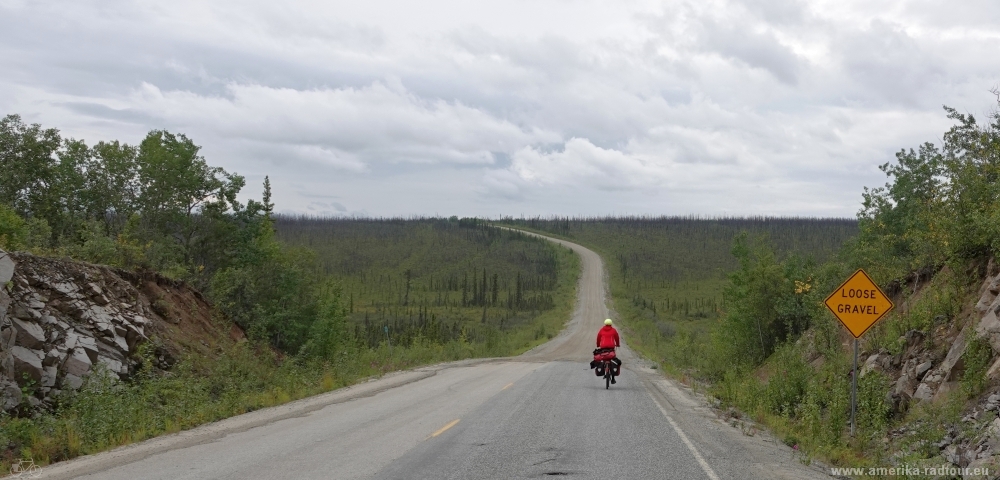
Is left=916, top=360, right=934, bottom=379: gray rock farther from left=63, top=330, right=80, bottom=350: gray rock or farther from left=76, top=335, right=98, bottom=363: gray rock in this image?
left=63, top=330, right=80, bottom=350: gray rock

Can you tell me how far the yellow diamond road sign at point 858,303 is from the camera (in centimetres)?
1128

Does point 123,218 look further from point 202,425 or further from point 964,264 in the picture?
point 964,264

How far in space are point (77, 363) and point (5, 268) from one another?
7.09ft

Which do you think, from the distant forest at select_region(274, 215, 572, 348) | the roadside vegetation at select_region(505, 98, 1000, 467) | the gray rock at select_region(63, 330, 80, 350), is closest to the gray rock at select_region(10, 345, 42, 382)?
the gray rock at select_region(63, 330, 80, 350)

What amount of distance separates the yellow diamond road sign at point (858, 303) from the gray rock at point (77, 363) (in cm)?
1366

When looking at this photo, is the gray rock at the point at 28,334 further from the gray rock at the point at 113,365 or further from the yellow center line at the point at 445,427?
the yellow center line at the point at 445,427

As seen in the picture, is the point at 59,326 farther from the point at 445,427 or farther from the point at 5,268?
the point at 445,427

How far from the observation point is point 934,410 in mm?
9914

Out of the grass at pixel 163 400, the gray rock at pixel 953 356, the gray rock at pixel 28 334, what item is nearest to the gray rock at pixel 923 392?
the gray rock at pixel 953 356

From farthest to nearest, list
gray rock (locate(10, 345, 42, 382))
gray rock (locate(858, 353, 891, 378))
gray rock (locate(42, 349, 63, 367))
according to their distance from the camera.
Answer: gray rock (locate(858, 353, 891, 378)) < gray rock (locate(42, 349, 63, 367)) < gray rock (locate(10, 345, 42, 382))

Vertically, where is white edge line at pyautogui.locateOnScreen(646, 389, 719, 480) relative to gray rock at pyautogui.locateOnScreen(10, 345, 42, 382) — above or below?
below

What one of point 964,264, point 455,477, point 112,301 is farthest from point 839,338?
point 112,301

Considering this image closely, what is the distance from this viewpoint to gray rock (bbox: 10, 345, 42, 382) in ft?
38.5

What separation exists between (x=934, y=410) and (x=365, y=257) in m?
141
